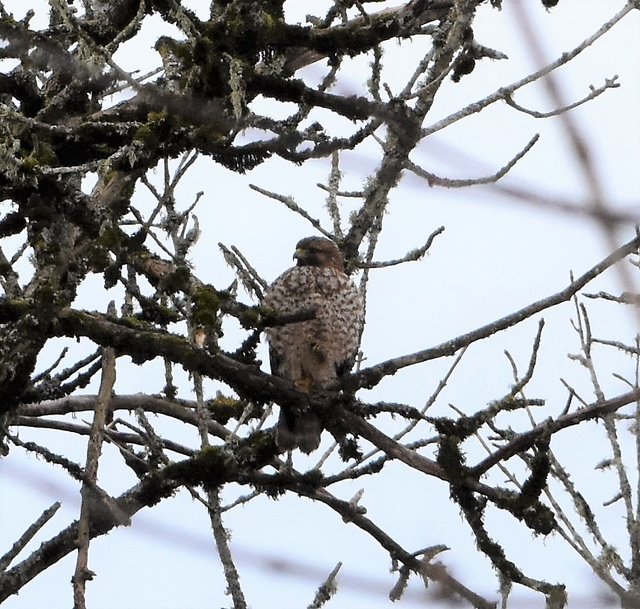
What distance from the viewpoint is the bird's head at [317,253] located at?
18.1 feet

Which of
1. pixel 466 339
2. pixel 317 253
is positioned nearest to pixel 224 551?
pixel 466 339

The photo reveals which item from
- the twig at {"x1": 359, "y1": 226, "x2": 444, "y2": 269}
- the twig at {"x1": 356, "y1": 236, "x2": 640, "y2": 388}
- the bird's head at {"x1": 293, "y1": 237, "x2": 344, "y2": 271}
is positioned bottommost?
the twig at {"x1": 356, "y1": 236, "x2": 640, "y2": 388}

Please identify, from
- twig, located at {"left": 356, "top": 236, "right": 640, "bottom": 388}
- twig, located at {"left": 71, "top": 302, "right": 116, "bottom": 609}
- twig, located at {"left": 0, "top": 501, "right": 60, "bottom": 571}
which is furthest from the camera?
twig, located at {"left": 0, "top": 501, "right": 60, "bottom": 571}

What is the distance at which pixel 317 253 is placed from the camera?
18.4 feet

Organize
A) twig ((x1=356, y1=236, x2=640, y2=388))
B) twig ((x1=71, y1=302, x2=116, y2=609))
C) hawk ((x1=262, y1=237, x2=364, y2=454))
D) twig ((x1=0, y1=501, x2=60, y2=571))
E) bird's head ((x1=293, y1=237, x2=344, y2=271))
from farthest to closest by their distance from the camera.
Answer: bird's head ((x1=293, y1=237, x2=344, y2=271)) < hawk ((x1=262, y1=237, x2=364, y2=454)) < twig ((x1=0, y1=501, x2=60, y2=571)) < twig ((x1=71, y1=302, x2=116, y2=609)) < twig ((x1=356, y1=236, x2=640, y2=388))

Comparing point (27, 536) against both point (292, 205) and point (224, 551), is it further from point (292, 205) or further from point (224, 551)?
point (292, 205)

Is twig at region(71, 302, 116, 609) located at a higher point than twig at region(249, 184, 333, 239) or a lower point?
lower

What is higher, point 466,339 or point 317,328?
point 317,328

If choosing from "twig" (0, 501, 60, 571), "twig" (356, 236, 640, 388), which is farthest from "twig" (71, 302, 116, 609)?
"twig" (356, 236, 640, 388)

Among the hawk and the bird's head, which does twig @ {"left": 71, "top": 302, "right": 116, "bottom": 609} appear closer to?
the hawk

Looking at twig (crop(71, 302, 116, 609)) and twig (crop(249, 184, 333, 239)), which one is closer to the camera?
twig (crop(71, 302, 116, 609))

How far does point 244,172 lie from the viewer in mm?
3350

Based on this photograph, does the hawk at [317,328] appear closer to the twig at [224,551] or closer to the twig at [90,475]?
the twig at [224,551]

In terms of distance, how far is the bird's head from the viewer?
5.53m
